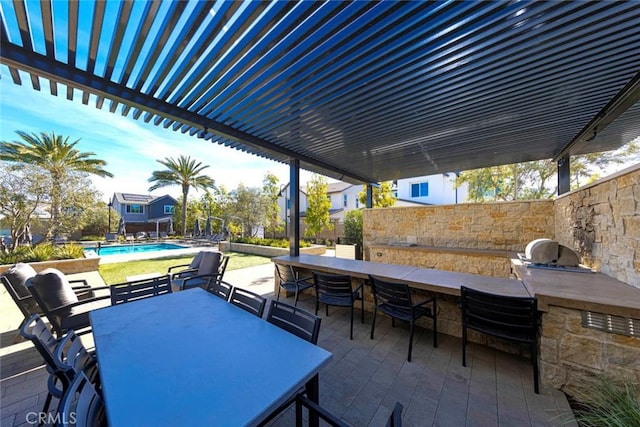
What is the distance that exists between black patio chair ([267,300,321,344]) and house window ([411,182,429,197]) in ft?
51.6

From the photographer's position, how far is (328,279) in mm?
3164

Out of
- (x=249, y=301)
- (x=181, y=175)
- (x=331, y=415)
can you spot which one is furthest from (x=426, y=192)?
(x=181, y=175)

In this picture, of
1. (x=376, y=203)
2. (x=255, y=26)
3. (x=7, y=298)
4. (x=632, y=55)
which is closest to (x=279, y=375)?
(x=255, y=26)

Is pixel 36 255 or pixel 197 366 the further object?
pixel 36 255

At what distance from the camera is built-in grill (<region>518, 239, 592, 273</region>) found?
3.08 metres

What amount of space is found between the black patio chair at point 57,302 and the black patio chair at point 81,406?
1.85 meters

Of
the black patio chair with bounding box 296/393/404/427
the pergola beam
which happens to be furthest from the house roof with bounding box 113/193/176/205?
the black patio chair with bounding box 296/393/404/427

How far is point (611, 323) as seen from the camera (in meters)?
1.78

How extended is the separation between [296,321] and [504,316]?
6.34 feet

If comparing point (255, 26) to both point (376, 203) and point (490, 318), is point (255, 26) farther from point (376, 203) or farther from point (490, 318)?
point (376, 203)

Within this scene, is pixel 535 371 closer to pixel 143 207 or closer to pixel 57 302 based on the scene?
pixel 57 302

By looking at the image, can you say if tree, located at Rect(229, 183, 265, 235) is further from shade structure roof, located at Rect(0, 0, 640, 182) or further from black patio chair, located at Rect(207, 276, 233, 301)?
black patio chair, located at Rect(207, 276, 233, 301)

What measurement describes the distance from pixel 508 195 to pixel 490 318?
12.9 m

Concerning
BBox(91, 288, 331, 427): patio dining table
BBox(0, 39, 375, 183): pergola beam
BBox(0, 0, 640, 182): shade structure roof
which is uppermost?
BBox(0, 0, 640, 182): shade structure roof
